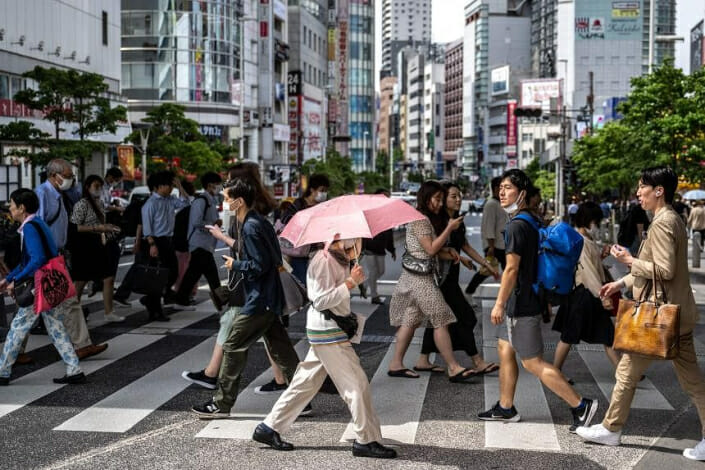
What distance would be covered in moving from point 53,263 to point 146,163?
139ft

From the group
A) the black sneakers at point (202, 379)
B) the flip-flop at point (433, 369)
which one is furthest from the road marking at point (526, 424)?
the black sneakers at point (202, 379)

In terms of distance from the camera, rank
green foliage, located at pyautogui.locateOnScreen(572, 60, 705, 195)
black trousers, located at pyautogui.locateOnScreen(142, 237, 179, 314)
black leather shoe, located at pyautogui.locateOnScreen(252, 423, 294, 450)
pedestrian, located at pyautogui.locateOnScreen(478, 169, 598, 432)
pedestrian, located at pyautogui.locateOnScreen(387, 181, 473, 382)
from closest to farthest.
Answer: black leather shoe, located at pyautogui.locateOnScreen(252, 423, 294, 450), pedestrian, located at pyautogui.locateOnScreen(478, 169, 598, 432), pedestrian, located at pyautogui.locateOnScreen(387, 181, 473, 382), black trousers, located at pyautogui.locateOnScreen(142, 237, 179, 314), green foliage, located at pyautogui.locateOnScreen(572, 60, 705, 195)

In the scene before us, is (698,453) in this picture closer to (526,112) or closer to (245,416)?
(245,416)

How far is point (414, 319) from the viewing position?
846cm

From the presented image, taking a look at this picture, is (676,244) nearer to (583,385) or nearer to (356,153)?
(583,385)

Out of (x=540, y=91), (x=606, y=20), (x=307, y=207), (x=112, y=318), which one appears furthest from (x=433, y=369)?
(x=540, y=91)

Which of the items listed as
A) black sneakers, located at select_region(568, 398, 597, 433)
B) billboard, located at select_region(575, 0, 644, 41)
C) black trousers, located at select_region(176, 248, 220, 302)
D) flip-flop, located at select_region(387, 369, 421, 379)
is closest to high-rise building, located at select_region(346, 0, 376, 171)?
billboard, located at select_region(575, 0, 644, 41)

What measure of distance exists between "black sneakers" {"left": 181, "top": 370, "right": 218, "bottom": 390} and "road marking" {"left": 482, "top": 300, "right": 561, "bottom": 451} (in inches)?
87.9

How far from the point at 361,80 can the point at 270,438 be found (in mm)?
169410

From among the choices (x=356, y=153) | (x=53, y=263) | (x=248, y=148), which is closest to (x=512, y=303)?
(x=53, y=263)

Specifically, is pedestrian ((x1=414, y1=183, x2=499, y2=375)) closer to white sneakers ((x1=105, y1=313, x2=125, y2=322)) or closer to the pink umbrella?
the pink umbrella

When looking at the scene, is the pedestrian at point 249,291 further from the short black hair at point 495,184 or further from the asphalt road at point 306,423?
the short black hair at point 495,184

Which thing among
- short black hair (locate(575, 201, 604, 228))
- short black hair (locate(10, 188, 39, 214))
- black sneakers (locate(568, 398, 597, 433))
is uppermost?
short black hair (locate(10, 188, 39, 214))

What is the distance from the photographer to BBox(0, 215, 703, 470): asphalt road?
241 inches
